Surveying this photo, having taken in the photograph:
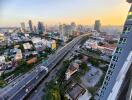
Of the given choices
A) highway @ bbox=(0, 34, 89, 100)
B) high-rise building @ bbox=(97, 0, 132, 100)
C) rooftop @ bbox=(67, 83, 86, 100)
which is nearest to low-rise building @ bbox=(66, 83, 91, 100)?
rooftop @ bbox=(67, 83, 86, 100)

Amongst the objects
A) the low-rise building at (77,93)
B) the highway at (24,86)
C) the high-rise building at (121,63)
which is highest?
the high-rise building at (121,63)

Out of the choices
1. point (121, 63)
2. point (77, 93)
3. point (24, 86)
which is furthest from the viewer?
point (24, 86)

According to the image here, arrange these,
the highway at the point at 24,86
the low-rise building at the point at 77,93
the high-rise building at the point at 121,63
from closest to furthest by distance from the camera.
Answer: the high-rise building at the point at 121,63 → the low-rise building at the point at 77,93 → the highway at the point at 24,86

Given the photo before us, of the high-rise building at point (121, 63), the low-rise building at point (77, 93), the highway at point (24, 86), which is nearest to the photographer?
the high-rise building at point (121, 63)

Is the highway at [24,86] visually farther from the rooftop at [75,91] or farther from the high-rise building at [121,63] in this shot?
the high-rise building at [121,63]

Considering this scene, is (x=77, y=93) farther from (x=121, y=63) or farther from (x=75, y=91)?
(x=121, y=63)

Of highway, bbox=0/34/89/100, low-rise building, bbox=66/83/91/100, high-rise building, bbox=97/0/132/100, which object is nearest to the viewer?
high-rise building, bbox=97/0/132/100

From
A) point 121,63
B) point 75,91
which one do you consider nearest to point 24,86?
point 75,91

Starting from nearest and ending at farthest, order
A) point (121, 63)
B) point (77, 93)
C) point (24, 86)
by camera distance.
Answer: point (121, 63) → point (77, 93) → point (24, 86)

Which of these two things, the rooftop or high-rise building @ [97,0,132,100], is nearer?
high-rise building @ [97,0,132,100]

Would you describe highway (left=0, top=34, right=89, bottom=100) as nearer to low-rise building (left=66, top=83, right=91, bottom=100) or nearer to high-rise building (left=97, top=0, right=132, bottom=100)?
low-rise building (left=66, top=83, right=91, bottom=100)

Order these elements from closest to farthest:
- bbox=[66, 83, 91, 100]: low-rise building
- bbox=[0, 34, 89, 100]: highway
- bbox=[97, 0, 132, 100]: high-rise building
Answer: bbox=[97, 0, 132, 100]: high-rise building
bbox=[66, 83, 91, 100]: low-rise building
bbox=[0, 34, 89, 100]: highway

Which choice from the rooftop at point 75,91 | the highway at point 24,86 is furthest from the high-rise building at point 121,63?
the highway at point 24,86
